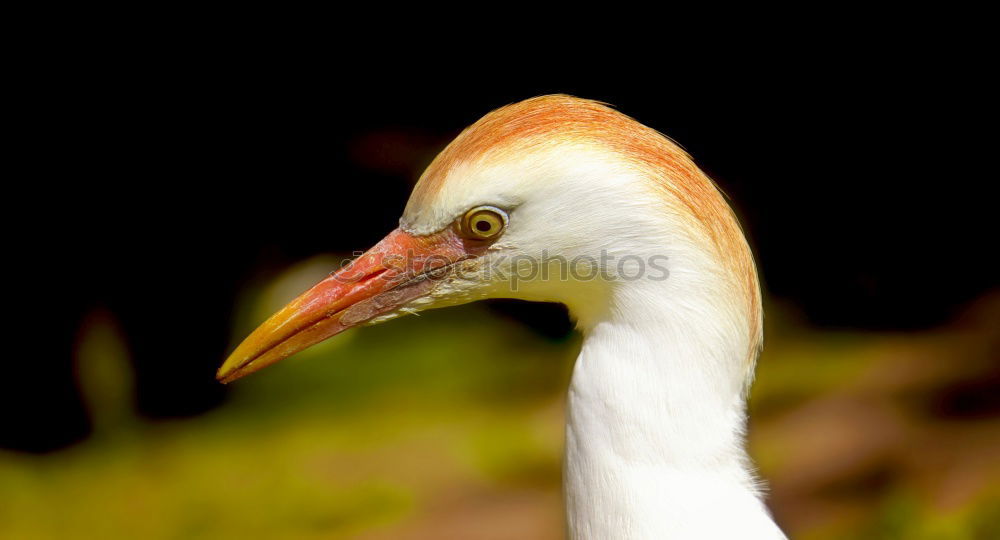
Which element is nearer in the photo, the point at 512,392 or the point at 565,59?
the point at 565,59

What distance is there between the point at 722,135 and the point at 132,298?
2.48m

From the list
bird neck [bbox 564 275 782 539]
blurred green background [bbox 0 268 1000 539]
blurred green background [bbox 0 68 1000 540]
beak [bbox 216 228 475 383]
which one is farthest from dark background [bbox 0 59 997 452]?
bird neck [bbox 564 275 782 539]

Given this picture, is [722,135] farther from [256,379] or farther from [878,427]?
[256,379]

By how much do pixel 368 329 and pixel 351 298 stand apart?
8.13ft

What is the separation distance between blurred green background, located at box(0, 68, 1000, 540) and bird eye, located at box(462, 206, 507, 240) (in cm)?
216

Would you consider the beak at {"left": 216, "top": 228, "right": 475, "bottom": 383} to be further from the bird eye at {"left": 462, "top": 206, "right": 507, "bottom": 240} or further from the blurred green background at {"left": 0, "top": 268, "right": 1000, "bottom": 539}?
the blurred green background at {"left": 0, "top": 268, "right": 1000, "bottom": 539}

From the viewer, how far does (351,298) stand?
1.51 metres

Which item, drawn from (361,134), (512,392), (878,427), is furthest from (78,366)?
(878,427)

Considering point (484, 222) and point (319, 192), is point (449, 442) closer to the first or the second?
point (319, 192)

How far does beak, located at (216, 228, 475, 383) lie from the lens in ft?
4.82

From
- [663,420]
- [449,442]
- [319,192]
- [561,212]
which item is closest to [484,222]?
[561,212]

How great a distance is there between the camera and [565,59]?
3.56 m

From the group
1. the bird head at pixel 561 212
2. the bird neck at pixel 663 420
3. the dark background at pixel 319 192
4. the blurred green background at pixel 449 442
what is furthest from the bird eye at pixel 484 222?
the dark background at pixel 319 192

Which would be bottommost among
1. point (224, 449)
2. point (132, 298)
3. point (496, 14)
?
point (224, 449)
